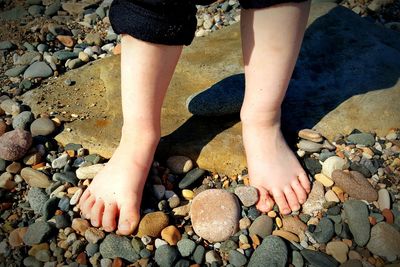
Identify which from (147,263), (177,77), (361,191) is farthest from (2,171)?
(361,191)

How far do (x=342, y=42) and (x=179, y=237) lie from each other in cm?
155

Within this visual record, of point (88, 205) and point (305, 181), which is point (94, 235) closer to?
point (88, 205)

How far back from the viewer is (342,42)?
2350 millimetres

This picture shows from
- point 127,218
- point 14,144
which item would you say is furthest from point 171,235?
point 14,144

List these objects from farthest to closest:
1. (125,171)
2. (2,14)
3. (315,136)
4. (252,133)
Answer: (2,14)
(315,136)
(252,133)
(125,171)

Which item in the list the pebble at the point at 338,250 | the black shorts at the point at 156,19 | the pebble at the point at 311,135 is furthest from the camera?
the pebble at the point at 311,135

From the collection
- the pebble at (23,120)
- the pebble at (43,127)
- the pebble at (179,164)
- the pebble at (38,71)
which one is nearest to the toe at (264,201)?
the pebble at (179,164)

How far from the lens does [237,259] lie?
4.79ft

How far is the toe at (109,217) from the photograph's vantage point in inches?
60.7

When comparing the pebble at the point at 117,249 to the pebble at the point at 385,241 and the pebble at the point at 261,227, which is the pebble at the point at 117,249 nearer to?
the pebble at the point at 261,227

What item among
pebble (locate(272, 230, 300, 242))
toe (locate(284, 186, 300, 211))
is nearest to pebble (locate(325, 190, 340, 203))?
toe (locate(284, 186, 300, 211))

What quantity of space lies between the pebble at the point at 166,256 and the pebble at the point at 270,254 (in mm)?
280

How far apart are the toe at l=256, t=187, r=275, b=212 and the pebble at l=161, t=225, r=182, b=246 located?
356 mm

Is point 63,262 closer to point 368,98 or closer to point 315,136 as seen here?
point 315,136
